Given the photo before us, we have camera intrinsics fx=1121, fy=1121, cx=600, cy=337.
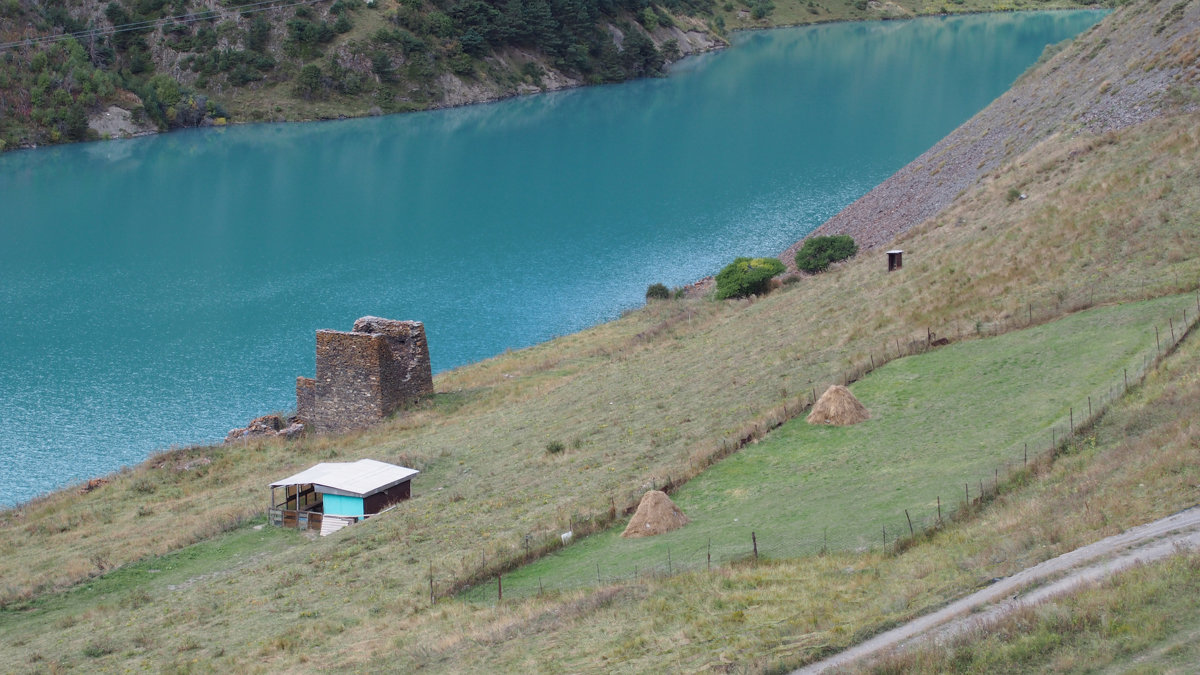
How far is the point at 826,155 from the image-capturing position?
336ft

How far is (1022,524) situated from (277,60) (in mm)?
129393

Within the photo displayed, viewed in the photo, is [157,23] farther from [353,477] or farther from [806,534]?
[806,534]

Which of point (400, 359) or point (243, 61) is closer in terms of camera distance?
point (400, 359)

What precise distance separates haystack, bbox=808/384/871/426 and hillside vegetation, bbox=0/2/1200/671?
123 cm

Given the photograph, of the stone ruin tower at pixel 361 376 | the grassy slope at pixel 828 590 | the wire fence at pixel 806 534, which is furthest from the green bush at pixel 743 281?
the grassy slope at pixel 828 590

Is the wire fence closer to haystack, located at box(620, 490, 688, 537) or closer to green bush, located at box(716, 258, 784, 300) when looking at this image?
haystack, located at box(620, 490, 688, 537)

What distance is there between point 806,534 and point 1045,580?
6216 mm

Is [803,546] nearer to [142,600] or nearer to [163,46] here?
[142,600]

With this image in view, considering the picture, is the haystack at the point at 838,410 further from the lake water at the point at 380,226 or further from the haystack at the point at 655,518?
the lake water at the point at 380,226

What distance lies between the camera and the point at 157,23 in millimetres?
133500

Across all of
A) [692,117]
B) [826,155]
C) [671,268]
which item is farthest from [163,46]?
[671,268]

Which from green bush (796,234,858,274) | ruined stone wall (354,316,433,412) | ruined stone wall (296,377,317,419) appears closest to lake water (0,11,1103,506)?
ruined stone wall (296,377,317,419)

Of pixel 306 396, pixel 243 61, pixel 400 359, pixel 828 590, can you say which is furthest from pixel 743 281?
pixel 243 61

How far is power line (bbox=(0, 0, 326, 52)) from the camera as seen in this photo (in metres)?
125
